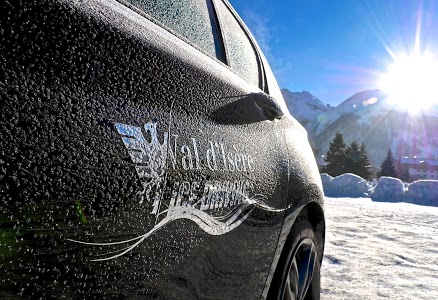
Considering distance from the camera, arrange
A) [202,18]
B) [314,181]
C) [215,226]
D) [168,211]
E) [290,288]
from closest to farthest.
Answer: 1. [168,211]
2. [215,226]
3. [202,18]
4. [290,288]
5. [314,181]

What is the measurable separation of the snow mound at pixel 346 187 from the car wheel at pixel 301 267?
12.8m

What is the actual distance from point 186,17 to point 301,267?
124 cm

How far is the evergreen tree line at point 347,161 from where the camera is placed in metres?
34.7

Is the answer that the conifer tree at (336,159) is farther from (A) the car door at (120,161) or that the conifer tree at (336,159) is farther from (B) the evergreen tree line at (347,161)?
(A) the car door at (120,161)

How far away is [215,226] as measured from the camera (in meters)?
1.00

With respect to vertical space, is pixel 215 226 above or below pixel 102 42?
below

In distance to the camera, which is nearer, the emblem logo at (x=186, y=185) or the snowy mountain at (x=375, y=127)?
the emblem logo at (x=186, y=185)

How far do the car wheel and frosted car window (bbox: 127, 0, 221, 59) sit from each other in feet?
2.91

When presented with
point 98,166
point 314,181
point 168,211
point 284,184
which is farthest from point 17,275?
point 314,181

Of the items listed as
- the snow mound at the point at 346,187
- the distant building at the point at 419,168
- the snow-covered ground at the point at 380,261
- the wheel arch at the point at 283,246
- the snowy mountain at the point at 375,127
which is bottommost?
the snow-covered ground at the point at 380,261

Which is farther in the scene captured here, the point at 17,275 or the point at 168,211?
the point at 168,211

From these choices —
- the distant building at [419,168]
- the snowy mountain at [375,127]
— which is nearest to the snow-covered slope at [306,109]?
the snowy mountain at [375,127]

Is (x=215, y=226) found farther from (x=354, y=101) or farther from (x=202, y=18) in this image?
(x=354, y=101)

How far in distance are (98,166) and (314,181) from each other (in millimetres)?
1444
